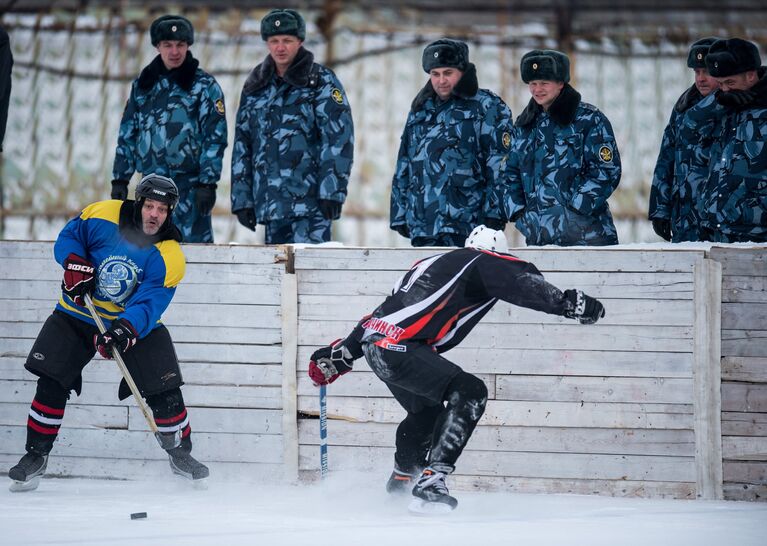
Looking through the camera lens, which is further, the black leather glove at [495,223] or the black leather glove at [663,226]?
the black leather glove at [663,226]

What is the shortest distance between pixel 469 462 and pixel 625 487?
2.54 feet

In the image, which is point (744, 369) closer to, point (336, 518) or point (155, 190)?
→ point (336, 518)

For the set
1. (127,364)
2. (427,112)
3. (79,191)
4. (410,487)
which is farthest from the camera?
(79,191)

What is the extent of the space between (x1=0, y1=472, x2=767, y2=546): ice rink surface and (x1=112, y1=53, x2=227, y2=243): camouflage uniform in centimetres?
158

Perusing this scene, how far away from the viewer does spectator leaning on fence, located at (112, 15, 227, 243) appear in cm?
626

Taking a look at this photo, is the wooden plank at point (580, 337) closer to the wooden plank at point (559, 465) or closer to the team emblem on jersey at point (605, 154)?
the wooden plank at point (559, 465)

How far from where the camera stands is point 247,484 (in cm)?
575

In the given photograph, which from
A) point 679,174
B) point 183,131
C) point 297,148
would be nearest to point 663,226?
point 679,174

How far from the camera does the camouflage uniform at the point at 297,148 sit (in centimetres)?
608

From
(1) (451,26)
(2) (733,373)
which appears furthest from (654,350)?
(1) (451,26)

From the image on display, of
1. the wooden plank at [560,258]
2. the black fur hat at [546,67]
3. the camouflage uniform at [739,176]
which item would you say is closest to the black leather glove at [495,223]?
the wooden plank at [560,258]

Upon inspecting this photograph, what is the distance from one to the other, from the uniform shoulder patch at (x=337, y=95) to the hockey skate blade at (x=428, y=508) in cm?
237

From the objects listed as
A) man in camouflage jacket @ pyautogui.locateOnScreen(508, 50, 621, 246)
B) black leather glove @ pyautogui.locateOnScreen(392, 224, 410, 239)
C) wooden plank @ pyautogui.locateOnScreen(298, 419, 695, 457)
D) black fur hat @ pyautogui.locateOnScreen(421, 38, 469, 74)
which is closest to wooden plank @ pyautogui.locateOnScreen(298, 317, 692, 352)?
wooden plank @ pyautogui.locateOnScreen(298, 419, 695, 457)

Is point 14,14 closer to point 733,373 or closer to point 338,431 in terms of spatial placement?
point 338,431
